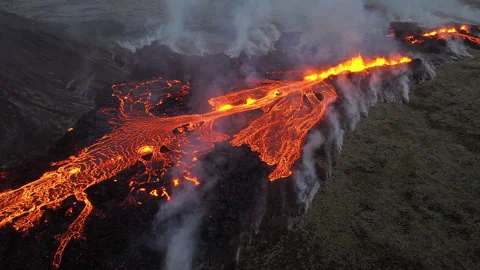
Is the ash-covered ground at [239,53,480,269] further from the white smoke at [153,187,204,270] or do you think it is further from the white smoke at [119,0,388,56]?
the white smoke at [119,0,388,56]

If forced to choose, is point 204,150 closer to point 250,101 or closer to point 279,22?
point 250,101

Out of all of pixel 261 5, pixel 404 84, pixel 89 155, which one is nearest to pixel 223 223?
pixel 89 155

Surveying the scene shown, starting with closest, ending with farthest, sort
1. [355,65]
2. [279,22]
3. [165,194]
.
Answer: [165,194] < [355,65] < [279,22]

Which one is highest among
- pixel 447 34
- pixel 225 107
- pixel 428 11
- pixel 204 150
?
pixel 428 11

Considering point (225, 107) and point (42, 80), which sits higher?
point (42, 80)

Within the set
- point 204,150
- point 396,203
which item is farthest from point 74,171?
point 396,203

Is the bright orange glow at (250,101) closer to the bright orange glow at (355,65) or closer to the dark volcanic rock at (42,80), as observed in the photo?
the bright orange glow at (355,65)
